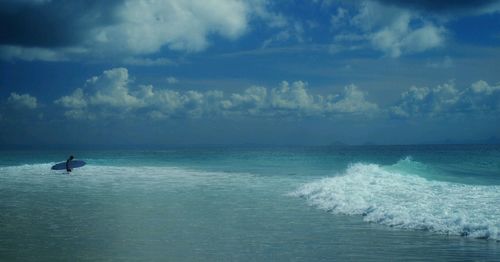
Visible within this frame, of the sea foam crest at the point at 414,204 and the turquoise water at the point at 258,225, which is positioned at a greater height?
the sea foam crest at the point at 414,204

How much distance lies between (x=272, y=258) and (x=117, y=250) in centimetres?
338

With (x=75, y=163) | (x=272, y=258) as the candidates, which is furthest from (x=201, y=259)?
(x=75, y=163)

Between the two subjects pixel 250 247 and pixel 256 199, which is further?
pixel 256 199

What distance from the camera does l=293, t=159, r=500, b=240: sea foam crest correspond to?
12438 millimetres

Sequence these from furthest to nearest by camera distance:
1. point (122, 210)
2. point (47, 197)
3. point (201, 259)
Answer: point (47, 197) < point (122, 210) < point (201, 259)

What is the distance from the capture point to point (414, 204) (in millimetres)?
15969

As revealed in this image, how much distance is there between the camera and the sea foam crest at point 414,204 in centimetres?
1244

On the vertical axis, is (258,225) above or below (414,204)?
below

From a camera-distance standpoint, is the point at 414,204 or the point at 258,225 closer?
the point at 258,225

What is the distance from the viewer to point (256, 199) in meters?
18.9

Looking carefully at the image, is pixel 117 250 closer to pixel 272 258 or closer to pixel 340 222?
pixel 272 258

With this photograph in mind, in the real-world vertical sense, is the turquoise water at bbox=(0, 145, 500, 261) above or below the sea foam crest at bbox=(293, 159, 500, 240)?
below

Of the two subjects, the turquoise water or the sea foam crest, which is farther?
the sea foam crest

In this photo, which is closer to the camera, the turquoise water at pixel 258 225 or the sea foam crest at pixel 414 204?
the turquoise water at pixel 258 225
